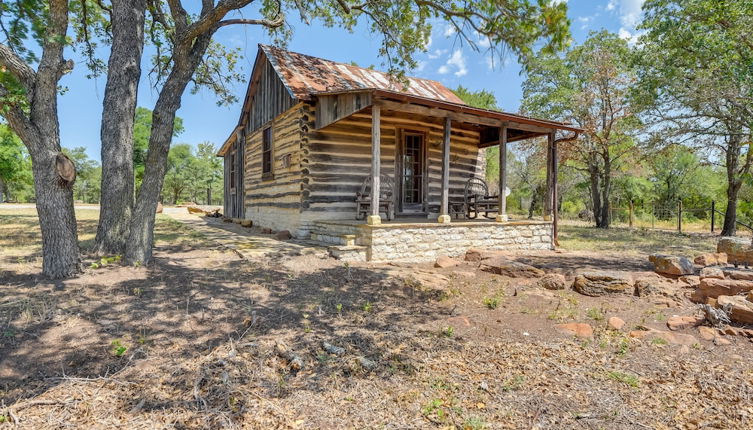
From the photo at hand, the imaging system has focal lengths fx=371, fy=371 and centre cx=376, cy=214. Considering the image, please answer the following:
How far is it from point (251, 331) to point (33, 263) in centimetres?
444

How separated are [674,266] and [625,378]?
4.31m

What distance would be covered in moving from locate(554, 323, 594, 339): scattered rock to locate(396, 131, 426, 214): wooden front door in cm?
670

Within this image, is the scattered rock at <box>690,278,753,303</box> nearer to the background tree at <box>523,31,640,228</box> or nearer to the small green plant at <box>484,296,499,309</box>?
the small green plant at <box>484,296,499,309</box>

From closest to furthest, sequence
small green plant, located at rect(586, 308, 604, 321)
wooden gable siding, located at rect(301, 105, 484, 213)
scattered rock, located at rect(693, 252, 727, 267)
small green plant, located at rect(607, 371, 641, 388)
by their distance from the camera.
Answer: small green plant, located at rect(607, 371, 641, 388), small green plant, located at rect(586, 308, 604, 321), scattered rock, located at rect(693, 252, 727, 267), wooden gable siding, located at rect(301, 105, 484, 213)

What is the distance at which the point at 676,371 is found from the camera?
307 cm

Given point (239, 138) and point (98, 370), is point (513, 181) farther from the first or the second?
point (98, 370)

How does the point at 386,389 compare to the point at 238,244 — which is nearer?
the point at 386,389

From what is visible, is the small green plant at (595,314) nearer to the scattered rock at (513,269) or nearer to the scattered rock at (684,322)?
the scattered rock at (684,322)

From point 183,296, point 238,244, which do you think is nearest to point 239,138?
point 238,244

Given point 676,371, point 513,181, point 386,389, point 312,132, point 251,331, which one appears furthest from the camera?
point 513,181

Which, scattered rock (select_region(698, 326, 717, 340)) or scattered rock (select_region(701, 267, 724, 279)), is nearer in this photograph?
scattered rock (select_region(698, 326, 717, 340))

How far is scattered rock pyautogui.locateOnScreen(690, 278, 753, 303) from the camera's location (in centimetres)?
461

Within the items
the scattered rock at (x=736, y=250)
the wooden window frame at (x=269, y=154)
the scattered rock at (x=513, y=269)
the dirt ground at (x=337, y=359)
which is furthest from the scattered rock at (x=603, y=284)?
the wooden window frame at (x=269, y=154)

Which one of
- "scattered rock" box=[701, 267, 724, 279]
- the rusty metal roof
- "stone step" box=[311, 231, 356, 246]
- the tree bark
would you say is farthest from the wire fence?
the tree bark
